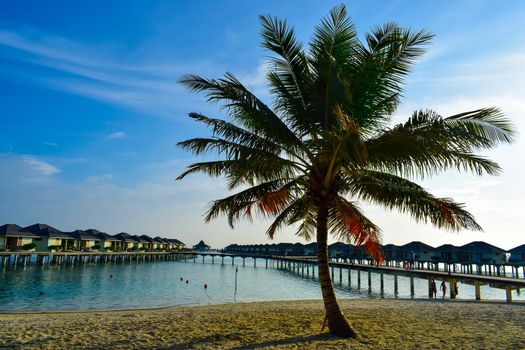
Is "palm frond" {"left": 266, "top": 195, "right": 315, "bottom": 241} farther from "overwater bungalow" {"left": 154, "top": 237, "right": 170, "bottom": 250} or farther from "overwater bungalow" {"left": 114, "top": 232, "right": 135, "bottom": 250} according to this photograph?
"overwater bungalow" {"left": 154, "top": 237, "right": 170, "bottom": 250}

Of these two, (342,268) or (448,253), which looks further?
(342,268)

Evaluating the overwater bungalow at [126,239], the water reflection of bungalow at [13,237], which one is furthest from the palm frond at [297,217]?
the overwater bungalow at [126,239]

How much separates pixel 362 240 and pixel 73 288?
30.1m

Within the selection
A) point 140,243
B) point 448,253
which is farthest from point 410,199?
point 140,243

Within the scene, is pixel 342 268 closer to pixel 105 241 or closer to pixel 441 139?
pixel 105 241

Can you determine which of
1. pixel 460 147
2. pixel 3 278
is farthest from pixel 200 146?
pixel 3 278

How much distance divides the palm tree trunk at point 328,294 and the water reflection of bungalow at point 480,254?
4288 centimetres

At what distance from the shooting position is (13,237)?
4862 cm

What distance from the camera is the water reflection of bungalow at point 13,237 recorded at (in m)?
46.8

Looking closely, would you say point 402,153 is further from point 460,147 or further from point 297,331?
point 297,331

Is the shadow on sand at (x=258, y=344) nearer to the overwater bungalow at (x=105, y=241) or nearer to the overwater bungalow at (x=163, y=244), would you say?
the overwater bungalow at (x=105, y=241)

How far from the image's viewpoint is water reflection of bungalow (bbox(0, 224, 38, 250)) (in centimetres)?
4675

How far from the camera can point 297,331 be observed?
8.93 m

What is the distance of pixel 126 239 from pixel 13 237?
29434 millimetres
